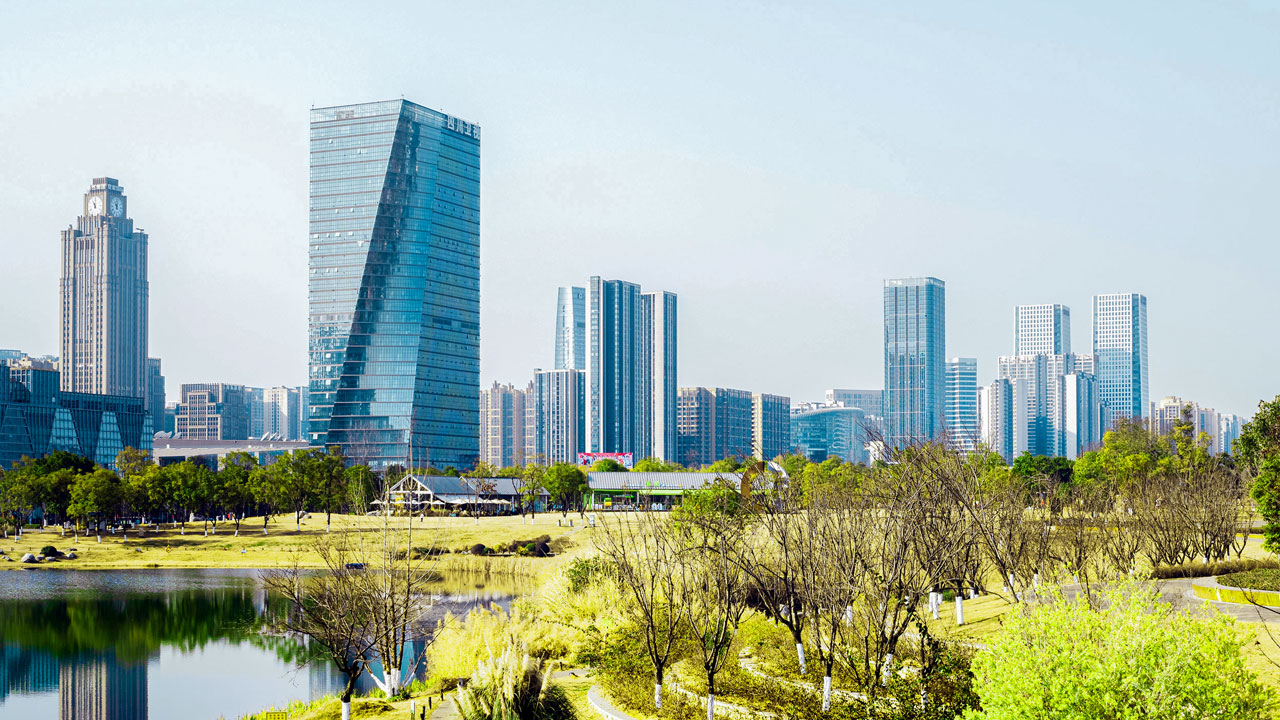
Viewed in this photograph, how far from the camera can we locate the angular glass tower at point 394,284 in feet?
534

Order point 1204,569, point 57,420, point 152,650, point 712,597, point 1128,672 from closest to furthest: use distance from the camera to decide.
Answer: point 1128,672
point 712,597
point 1204,569
point 152,650
point 57,420

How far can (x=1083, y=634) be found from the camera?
50.5 ft

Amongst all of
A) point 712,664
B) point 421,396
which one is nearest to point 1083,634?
point 712,664

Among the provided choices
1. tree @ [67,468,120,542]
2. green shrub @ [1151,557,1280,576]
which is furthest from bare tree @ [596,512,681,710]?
tree @ [67,468,120,542]

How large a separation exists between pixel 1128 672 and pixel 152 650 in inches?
1619

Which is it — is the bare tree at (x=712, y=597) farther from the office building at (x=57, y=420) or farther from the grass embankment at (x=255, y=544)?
the office building at (x=57, y=420)

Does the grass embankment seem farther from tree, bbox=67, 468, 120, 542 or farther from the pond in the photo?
the pond

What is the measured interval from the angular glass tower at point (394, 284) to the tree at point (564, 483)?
42.6 meters

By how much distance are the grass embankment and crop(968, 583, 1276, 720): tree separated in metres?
57.3

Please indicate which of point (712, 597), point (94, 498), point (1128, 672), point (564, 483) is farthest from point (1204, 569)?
point (564, 483)

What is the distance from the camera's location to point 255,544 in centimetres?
8750

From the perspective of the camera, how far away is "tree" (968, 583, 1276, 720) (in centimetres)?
1395

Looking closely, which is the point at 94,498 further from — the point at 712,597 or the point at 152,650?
the point at 712,597

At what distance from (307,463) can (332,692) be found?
2796 inches
